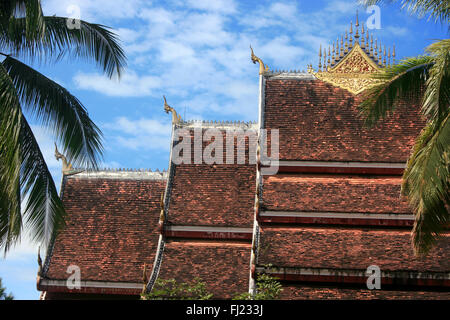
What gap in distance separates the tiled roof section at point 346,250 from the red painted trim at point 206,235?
3.09 metres

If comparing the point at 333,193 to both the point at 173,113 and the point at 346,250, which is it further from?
the point at 173,113

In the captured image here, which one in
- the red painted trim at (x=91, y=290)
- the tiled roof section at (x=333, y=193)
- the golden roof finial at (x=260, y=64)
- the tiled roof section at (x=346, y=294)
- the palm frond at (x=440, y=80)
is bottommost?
the red painted trim at (x=91, y=290)

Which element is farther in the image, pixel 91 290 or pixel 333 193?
pixel 91 290

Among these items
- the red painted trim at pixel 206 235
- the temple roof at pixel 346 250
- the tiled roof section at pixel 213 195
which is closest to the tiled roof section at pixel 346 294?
the temple roof at pixel 346 250

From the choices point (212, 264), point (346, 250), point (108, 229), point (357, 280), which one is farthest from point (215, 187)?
point (357, 280)

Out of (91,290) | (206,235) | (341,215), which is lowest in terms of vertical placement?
(91,290)

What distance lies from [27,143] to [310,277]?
29.2ft

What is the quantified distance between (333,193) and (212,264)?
14.7ft

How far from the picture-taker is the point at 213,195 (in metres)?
24.7

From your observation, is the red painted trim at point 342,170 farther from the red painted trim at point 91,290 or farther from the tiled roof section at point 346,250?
the red painted trim at point 91,290

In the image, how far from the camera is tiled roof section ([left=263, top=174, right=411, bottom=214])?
20719 mm

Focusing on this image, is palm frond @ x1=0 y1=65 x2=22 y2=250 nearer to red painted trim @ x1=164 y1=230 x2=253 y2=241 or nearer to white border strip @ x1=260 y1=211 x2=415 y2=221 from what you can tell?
white border strip @ x1=260 y1=211 x2=415 y2=221

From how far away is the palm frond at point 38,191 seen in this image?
1243 centimetres

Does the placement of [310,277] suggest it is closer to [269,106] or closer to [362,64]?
[269,106]
